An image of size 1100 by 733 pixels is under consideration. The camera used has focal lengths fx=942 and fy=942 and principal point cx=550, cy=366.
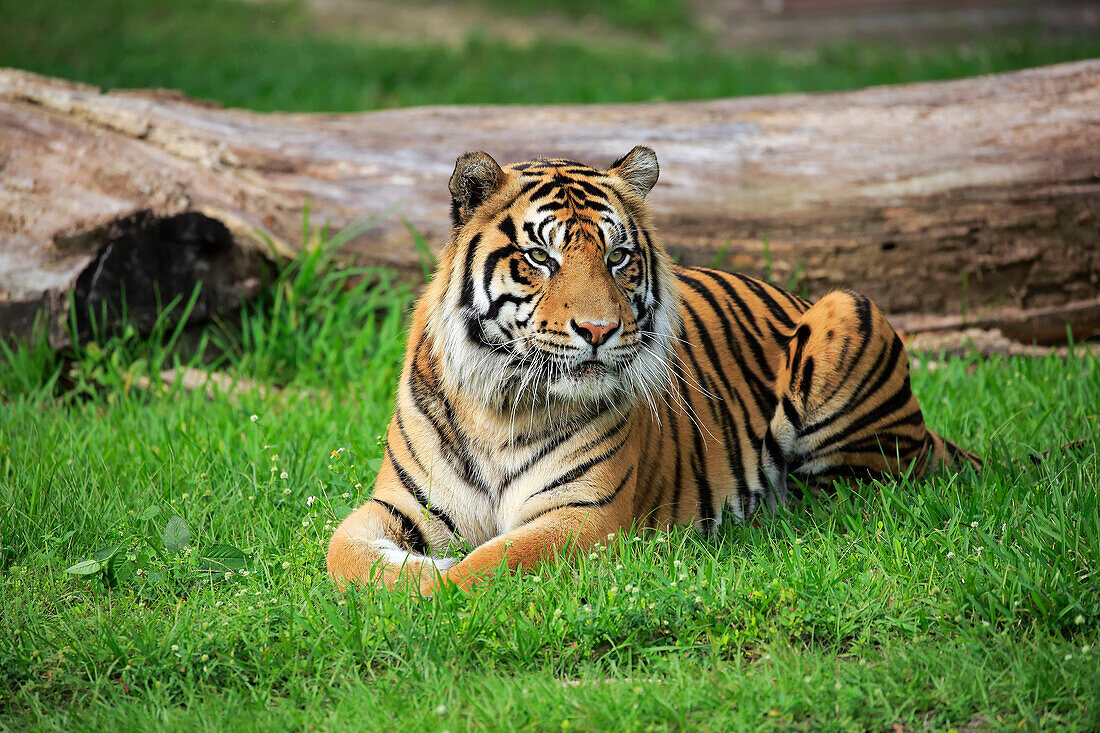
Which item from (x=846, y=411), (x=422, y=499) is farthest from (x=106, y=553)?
(x=846, y=411)

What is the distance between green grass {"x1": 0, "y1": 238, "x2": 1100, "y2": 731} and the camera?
246cm

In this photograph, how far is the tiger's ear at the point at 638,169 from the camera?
339 cm

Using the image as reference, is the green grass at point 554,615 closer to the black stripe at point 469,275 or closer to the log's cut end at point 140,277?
the black stripe at point 469,275

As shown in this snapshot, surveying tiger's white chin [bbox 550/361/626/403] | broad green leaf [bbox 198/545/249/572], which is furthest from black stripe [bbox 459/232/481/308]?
broad green leaf [bbox 198/545/249/572]

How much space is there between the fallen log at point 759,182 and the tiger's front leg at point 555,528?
2688mm

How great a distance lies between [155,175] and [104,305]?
2.74ft

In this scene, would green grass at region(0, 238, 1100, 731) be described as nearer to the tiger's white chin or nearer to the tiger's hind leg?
the tiger's hind leg

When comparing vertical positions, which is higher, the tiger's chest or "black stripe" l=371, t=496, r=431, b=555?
the tiger's chest

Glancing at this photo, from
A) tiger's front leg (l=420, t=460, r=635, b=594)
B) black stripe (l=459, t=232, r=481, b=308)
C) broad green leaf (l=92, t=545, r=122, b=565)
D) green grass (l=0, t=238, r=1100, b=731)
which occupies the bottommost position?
green grass (l=0, t=238, r=1100, b=731)

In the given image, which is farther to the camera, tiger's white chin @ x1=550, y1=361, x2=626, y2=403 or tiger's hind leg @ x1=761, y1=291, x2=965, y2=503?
tiger's hind leg @ x1=761, y1=291, x2=965, y2=503

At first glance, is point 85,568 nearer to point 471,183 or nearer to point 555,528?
point 555,528

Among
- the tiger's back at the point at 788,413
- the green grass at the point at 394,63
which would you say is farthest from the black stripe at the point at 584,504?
the green grass at the point at 394,63

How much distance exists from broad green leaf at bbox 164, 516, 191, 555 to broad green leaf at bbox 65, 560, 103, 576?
0.23 metres

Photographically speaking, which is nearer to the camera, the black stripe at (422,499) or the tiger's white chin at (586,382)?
the tiger's white chin at (586,382)
